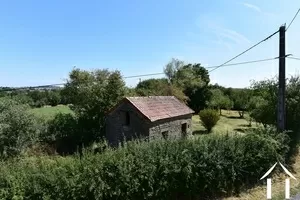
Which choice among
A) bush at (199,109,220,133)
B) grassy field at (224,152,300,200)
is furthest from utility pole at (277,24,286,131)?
bush at (199,109,220,133)

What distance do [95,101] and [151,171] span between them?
16242 millimetres

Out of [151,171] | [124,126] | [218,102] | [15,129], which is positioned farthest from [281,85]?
[218,102]

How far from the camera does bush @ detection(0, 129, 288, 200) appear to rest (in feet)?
25.4

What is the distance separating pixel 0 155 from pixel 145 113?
28.6 feet

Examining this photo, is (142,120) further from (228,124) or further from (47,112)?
(228,124)

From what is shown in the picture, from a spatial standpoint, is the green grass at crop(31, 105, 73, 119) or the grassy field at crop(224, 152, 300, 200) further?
the green grass at crop(31, 105, 73, 119)

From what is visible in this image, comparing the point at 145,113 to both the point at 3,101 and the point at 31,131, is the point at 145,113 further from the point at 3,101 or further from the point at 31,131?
the point at 3,101

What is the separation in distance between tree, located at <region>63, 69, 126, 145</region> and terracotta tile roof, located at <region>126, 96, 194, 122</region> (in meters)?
3.35

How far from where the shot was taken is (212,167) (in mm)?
10258

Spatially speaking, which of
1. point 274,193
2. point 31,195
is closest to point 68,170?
point 31,195

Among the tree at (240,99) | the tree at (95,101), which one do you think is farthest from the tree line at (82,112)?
the tree at (240,99)

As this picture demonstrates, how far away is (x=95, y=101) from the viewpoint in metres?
24.5

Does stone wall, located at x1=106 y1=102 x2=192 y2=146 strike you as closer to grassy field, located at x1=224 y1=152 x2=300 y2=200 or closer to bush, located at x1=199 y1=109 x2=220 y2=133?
grassy field, located at x1=224 y1=152 x2=300 y2=200

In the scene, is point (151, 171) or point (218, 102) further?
point (218, 102)
